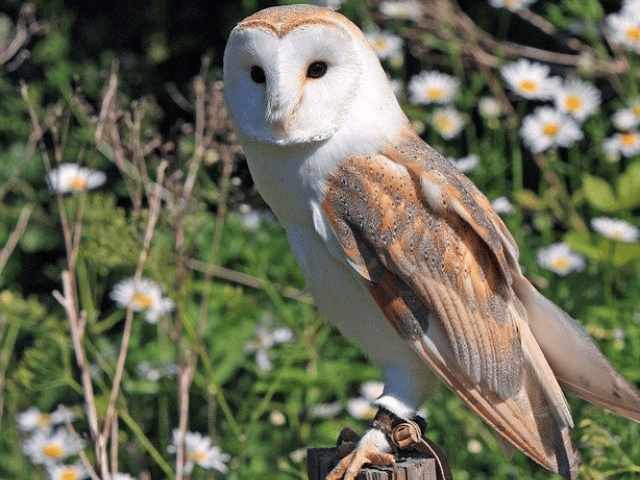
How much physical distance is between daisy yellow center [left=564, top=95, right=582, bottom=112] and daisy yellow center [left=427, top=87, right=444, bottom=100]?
1.42 feet

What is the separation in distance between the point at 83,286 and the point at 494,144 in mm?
1596

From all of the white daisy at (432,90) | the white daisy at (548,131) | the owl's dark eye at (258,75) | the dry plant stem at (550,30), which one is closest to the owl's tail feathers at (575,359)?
the owl's dark eye at (258,75)

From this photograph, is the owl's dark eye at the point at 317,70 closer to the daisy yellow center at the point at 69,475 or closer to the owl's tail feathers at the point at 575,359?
the owl's tail feathers at the point at 575,359

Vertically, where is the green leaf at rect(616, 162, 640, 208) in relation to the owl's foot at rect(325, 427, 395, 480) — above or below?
below

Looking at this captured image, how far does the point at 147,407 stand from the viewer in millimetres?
3814

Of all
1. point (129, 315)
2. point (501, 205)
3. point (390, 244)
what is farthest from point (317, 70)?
point (501, 205)

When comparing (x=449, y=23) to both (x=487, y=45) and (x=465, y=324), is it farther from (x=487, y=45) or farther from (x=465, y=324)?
(x=465, y=324)

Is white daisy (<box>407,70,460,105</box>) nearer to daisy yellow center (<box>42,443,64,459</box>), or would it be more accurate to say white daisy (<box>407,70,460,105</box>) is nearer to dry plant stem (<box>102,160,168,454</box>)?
dry plant stem (<box>102,160,168,454</box>)

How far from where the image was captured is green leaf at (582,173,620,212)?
12.2 feet

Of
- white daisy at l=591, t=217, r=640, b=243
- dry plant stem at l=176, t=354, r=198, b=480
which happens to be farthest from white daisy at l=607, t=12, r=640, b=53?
dry plant stem at l=176, t=354, r=198, b=480

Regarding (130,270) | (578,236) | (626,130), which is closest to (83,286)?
(130,270)

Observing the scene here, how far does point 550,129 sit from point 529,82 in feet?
0.75

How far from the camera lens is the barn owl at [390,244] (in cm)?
219

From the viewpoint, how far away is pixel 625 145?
390 cm
